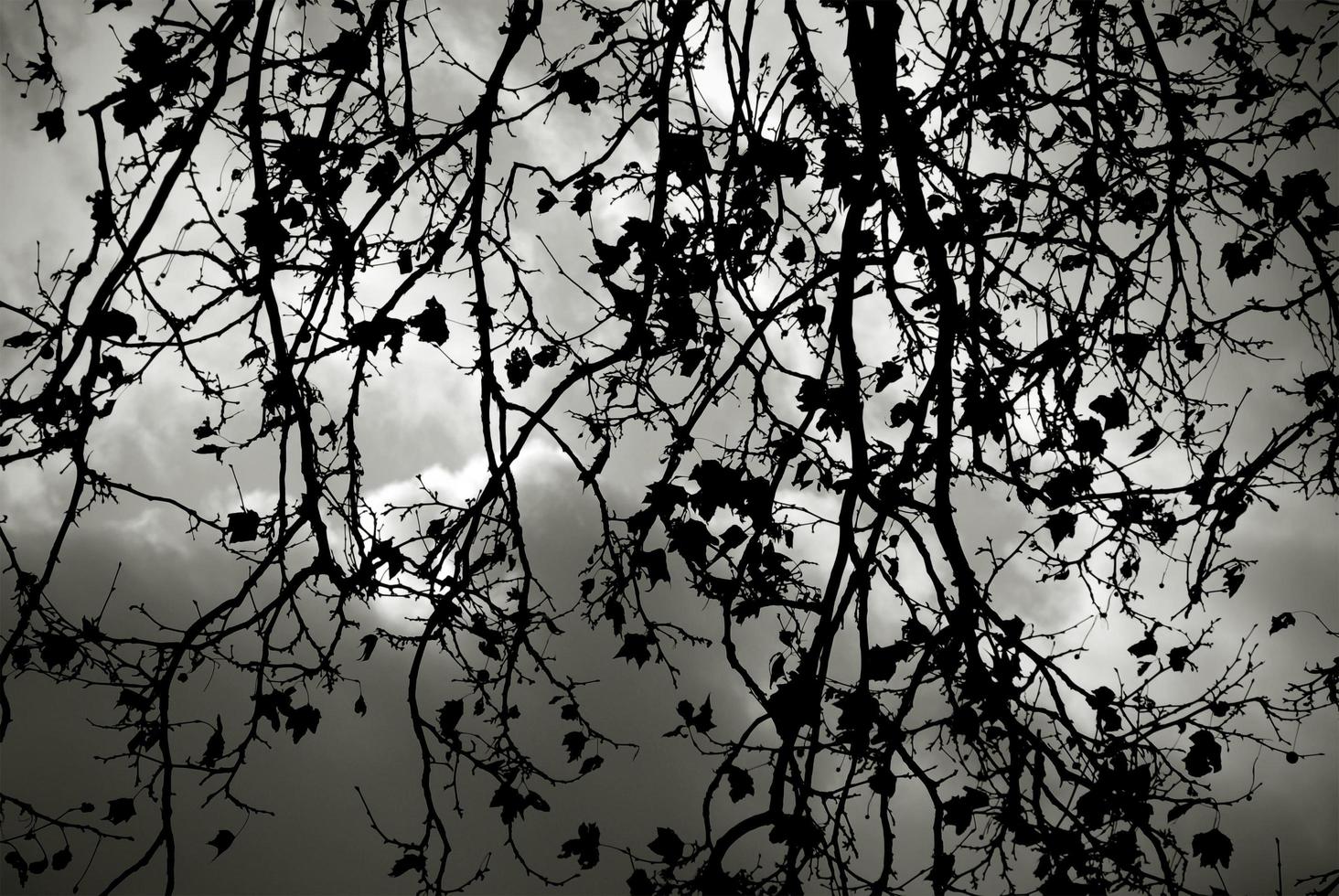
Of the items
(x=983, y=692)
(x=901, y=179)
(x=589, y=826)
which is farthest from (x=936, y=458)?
(x=589, y=826)

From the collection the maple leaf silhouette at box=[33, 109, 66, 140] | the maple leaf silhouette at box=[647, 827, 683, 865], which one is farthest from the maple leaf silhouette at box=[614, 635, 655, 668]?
the maple leaf silhouette at box=[33, 109, 66, 140]

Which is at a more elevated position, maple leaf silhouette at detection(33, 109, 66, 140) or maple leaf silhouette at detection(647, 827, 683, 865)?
maple leaf silhouette at detection(33, 109, 66, 140)

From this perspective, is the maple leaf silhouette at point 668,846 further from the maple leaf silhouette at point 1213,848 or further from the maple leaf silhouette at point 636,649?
the maple leaf silhouette at point 1213,848

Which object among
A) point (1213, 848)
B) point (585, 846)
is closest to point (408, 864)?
point (585, 846)

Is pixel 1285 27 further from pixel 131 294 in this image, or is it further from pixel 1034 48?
pixel 131 294

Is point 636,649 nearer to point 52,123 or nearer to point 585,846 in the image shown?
point 585,846

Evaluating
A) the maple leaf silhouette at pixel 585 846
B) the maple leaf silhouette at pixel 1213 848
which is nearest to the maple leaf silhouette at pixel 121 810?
the maple leaf silhouette at pixel 585 846

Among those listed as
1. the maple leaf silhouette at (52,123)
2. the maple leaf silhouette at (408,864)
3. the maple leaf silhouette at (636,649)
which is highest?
the maple leaf silhouette at (52,123)

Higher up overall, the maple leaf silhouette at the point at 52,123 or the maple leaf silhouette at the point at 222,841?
the maple leaf silhouette at the point at 52,123

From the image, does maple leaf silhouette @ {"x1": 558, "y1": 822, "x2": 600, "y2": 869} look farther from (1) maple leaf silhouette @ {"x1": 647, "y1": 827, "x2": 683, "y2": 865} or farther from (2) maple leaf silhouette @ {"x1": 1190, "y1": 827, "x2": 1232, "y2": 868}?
(2) maple leaf silhouette @ {"x1": 1190, "y1": 827, "x2": 1232, "y2": 868}

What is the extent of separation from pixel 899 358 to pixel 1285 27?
2.48 meters

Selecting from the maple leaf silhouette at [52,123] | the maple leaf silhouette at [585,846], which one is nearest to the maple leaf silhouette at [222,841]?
the maple leaf silhouette at [585,846]

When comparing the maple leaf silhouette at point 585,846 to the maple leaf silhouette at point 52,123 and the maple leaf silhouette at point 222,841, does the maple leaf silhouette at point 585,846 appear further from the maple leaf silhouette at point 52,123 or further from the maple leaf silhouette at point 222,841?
the maple leaf silhouette at point 52,123

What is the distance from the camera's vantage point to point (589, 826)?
11.8 feet
